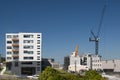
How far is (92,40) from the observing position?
192m

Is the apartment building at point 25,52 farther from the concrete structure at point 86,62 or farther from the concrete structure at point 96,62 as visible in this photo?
the concrete structure at point 96,62

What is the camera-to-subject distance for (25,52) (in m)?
119

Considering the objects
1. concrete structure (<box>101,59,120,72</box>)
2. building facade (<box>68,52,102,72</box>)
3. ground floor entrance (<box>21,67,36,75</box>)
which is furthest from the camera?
concrete structure (<box>101,59,120,72</box>)

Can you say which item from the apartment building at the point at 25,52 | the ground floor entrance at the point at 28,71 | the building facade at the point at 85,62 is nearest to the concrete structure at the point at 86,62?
the building facade at the point at 85,62

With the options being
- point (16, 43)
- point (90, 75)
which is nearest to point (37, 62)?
point (16, 43)

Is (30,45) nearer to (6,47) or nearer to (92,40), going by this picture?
(6,47)

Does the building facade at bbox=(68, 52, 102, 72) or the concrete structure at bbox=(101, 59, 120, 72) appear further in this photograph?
the concrete structure at bbox=(101, 59, 120, 72)

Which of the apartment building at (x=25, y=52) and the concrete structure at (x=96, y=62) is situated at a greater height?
the apartment building at (x=25, y=52)

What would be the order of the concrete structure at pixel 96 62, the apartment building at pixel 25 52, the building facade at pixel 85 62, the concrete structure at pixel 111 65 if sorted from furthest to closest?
the concrete structure at pixel 96 62
the concrete structure at pixel 111 65
the building facade at pixel 85 62
the apartment building at pixel 25 52

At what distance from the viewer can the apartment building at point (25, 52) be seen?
118 metres

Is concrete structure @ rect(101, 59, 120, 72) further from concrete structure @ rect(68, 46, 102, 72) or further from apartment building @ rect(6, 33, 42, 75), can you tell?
apartment building @ rect(6, 33, 42, 75)

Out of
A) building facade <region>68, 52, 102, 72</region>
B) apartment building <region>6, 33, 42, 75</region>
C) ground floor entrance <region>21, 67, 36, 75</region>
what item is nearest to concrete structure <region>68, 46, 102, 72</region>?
building facade <region>68, 52, 102, 72</region>

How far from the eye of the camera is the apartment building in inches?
4646

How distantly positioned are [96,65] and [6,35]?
79.4 meters
